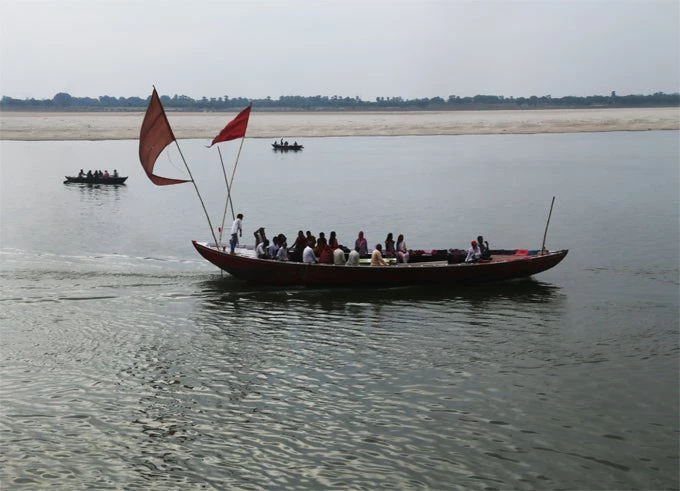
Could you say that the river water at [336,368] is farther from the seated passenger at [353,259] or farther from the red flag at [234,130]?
the red flag at [234,130]

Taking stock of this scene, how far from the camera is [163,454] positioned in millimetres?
13414

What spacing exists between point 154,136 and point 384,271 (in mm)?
8126

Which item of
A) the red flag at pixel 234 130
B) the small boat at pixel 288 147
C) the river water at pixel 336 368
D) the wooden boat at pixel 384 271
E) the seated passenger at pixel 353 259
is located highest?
the red flag at pixel 234 130

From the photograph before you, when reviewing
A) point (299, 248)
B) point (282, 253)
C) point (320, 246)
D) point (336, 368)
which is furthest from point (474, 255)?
point (336, 368)

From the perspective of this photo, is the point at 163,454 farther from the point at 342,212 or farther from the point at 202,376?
the point at 342,212

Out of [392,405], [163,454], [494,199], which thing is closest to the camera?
[163,454]

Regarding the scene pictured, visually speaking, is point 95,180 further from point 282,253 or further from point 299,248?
point 282,253

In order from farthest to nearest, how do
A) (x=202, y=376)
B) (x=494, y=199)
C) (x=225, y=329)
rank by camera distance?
(x=494, y=199) < (x=225, y=329) < (x=202, y=376)

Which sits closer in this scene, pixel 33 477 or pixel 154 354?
pixel 33 477

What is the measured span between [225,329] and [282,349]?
2569 millimetres

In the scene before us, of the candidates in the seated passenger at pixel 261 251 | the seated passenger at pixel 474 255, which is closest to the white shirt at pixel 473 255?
the seated passenger at pixel 474 255

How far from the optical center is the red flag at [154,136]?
24.3m

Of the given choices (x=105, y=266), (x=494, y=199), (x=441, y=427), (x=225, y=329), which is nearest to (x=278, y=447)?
(x=441, y=427)

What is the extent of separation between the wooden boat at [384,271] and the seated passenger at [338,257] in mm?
257
